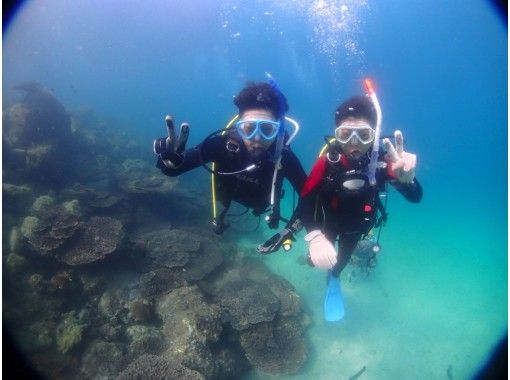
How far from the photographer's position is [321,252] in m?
3.48

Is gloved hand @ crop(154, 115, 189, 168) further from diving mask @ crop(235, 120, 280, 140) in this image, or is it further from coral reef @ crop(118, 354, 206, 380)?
coral reef @ crop(118, 354, 206, 380)

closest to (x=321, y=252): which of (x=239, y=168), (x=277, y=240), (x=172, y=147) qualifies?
(x=277, y=240)

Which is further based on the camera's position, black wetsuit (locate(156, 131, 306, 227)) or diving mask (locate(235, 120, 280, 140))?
black wetsuit (locate(156, 131, 306, 227))

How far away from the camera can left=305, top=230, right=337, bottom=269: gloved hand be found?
3408 millimetres

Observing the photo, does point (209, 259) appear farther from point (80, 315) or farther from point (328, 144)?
point (328, 144)

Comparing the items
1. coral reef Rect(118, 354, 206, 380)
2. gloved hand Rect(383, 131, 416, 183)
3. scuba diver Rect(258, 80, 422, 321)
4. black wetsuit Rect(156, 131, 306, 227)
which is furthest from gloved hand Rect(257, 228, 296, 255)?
coral reef Rect(118, 354, 206, 380)

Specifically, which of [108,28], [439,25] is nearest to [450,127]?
[439,25]

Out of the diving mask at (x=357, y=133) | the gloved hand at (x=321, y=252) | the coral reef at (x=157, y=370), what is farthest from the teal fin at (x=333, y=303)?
the diving mask at (x=357, y=133)

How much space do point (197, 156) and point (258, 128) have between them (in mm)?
924

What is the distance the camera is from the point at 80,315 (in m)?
6.93

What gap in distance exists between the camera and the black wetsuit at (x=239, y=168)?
169 inches

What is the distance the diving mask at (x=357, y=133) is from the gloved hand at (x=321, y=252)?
1.28 m

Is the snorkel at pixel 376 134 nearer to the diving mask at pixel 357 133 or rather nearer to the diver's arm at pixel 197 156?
the diving mask at pixel 357 133

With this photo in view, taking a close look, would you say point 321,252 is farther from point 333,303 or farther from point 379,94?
point 379,94
